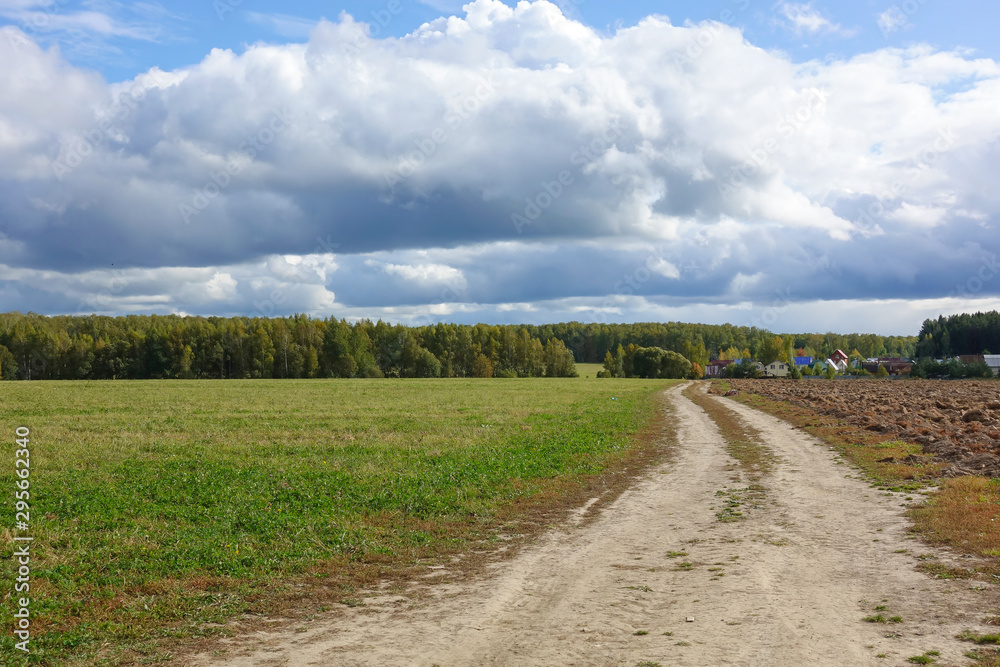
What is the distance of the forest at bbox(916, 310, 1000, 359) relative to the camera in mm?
178250

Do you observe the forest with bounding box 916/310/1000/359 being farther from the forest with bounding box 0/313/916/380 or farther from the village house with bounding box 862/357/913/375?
the forest with bounding box 0/313/916/380

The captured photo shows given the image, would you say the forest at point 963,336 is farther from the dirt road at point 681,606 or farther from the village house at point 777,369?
the dirt road at point 681,606

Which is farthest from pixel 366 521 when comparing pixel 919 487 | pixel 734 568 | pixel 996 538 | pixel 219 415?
pixel 219 415

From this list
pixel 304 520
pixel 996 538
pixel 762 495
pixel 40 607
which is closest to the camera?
pixel 40 607

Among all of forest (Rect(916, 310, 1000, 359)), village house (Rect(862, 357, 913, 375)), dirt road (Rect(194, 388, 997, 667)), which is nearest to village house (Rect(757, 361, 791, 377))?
village house (Rect(862, 357, 913, 375))

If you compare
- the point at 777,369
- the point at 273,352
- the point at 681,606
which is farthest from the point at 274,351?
the point at 681,606

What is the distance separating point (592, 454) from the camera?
25.1 meters

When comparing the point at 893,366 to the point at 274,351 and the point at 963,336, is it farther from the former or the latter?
the point at 274,351

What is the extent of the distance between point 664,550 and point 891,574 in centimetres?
340

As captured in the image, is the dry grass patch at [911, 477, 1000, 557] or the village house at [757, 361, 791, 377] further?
the village house at [757, 361, 791, 377]

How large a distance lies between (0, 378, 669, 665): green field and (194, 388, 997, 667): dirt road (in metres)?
1.59

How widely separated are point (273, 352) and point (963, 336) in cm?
16947

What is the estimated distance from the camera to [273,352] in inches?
5591

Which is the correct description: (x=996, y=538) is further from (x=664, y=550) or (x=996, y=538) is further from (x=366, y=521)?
(x=366, y=521)
